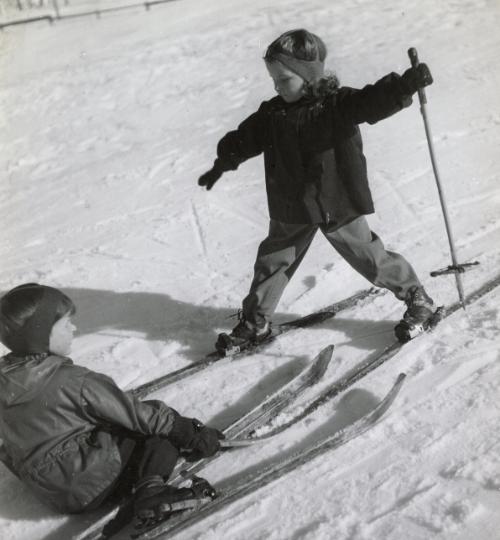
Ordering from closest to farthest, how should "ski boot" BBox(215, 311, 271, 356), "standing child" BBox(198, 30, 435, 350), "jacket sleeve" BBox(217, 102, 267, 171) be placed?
"standing child" BBox(198, 30, 435, 350) → "jacket sleeve" BBox(217, 102, 267, 171) → "ski boot" BBox(215, 311, 271, 356)

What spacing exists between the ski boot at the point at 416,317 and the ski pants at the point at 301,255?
5 centimetres

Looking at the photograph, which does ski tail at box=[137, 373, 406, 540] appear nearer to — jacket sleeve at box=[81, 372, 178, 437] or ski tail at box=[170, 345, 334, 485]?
ski tail at box=[170, 345, 334, 485]

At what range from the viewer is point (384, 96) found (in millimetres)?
3232

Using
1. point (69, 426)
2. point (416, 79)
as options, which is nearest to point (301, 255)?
point (416, 79)

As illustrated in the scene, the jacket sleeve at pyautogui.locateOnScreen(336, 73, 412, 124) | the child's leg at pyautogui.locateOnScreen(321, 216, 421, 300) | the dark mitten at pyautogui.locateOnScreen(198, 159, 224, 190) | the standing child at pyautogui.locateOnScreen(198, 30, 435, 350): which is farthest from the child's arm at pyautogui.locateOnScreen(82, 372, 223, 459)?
the jacket sleeve at pyautogui.locateOnScreen(336, 73, 412, 124)

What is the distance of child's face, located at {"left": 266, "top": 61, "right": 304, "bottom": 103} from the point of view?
11.3 feet

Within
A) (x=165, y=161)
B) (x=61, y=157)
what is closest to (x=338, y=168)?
(x=165, y=161)

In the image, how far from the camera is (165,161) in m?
7.68

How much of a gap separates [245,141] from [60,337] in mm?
1554

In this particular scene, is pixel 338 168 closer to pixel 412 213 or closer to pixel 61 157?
pixel 412 213

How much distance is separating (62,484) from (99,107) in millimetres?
7563

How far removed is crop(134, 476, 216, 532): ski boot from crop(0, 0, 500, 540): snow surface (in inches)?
4.6

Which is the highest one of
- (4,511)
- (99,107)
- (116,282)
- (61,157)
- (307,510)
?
(99,107)

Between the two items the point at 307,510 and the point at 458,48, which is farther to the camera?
the point at 458,48
